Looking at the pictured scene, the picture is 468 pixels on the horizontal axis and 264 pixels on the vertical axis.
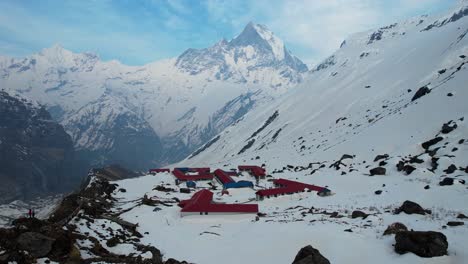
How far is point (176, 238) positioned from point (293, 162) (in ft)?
214

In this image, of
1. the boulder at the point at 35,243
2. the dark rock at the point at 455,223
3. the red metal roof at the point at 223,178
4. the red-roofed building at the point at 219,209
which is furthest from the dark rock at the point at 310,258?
the red metal roof at the point at 223,178

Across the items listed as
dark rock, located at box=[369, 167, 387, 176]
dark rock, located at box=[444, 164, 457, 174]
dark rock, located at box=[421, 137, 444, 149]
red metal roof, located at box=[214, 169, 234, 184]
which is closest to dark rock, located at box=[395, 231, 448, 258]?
dark rock, located at box=[444, 164, 457, 174]

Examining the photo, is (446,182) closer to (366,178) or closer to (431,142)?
(366,178)

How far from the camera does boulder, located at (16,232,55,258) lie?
1841 centimetres

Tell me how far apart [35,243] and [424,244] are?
59.3 feet

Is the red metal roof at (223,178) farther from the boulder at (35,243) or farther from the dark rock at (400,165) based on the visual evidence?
the boulder at (35,243)

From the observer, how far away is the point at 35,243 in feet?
61.7

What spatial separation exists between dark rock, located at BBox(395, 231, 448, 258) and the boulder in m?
16.8

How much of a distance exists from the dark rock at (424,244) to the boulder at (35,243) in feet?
55.3

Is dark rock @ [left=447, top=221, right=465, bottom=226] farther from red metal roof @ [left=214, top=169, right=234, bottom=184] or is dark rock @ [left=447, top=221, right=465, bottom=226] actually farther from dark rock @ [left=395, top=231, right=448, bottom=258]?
red metal roof @ [left=214, top=169, right=234, bottom=184]

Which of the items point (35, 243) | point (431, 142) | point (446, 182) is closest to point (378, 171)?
point (431, 142)

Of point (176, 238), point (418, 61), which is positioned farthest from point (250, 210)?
point (418, 61)

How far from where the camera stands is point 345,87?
563 ft

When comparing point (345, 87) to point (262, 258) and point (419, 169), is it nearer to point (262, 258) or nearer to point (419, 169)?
point (419, 169)
